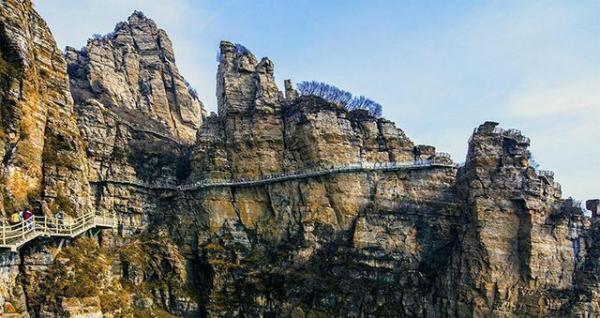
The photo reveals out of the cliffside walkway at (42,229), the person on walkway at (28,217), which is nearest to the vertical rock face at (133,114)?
the cliffside walkway at (42,229)

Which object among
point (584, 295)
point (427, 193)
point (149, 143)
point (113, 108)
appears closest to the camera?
point (584, 295)

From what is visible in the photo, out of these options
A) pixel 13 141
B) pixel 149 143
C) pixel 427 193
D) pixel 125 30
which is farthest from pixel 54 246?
pixel 125 30

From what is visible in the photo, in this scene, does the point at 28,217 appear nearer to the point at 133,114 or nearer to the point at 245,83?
the point at 245,83

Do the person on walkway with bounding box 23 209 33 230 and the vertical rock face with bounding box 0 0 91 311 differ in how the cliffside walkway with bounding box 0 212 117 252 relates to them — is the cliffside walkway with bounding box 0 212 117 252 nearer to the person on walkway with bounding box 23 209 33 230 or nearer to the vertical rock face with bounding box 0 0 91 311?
the person on walkway with bounding box 23 209 33 230

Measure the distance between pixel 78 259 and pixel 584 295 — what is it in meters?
43.4

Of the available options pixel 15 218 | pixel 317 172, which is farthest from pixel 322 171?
pixel 15 218

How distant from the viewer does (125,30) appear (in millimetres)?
94125

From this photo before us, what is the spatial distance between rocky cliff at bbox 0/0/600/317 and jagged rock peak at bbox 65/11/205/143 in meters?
14.7

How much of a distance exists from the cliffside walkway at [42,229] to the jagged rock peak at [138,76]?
134 feet

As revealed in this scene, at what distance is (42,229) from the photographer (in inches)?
1380

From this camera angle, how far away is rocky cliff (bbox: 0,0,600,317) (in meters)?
55.3

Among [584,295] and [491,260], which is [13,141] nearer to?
[491,260]

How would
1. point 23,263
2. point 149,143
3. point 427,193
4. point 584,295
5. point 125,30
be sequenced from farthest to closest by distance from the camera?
point 125,30 → point 149,143 → point 427,193 → point 584,295 → point 23,263

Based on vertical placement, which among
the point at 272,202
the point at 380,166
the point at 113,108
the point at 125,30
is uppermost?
the point at 125,30
